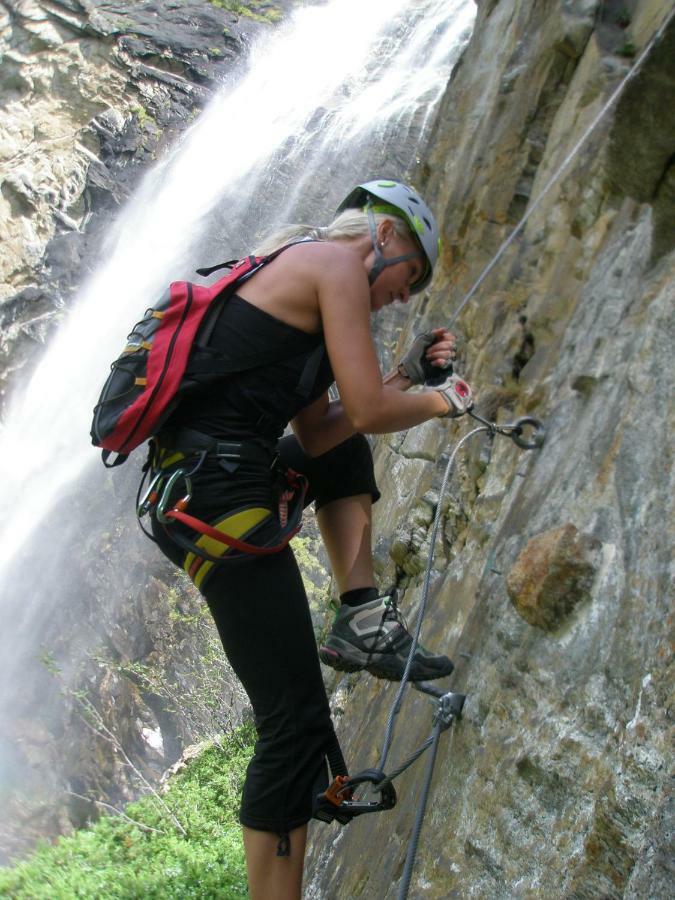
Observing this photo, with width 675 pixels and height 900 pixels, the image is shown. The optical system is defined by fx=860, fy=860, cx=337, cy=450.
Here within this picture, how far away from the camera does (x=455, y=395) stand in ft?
9.09

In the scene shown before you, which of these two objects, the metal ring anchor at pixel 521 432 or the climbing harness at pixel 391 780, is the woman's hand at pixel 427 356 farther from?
the climbing harness at pixel 391 780

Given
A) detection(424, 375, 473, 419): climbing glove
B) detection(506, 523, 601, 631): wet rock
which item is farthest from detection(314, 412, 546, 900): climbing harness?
detection(424, 375, 473, 419): climbing glove

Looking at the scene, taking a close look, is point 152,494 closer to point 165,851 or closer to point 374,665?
point 374,665

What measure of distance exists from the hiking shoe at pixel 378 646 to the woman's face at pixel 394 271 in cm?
98

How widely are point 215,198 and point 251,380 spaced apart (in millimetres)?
17080

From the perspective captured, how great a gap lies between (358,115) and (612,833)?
17457 millimetres

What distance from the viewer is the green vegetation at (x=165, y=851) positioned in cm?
644

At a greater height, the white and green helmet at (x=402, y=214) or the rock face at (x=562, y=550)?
the white and green helmet at (x=402, y=214)

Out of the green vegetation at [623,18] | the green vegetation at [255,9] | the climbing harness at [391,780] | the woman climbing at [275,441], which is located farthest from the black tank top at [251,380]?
the green vegetation at [255,9]

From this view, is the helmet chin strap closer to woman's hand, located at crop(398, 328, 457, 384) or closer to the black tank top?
the black tank top

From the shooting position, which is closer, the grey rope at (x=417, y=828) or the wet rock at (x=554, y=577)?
the grey rope at (x=417, y=828)

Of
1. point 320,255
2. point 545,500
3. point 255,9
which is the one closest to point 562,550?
point 545,500

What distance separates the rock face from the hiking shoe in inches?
6.6

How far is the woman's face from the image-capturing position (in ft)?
8.50
